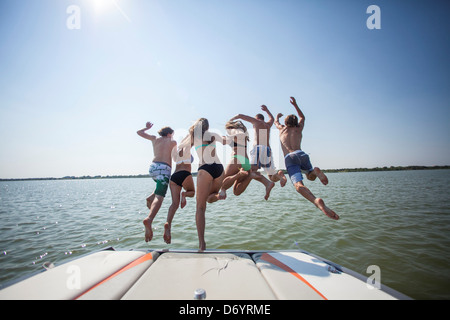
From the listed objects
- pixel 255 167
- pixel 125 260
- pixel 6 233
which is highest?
pixel 255 167

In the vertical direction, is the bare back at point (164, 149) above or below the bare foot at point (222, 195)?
above

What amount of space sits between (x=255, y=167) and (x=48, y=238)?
9957 millimetres

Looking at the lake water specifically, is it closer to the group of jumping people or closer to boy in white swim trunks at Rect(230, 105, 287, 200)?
the group of jumping people

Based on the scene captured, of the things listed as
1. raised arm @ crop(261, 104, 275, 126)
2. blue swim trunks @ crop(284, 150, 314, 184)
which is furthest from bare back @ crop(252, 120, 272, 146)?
blue swim trunks @ crop(284, 150, 314, 184)

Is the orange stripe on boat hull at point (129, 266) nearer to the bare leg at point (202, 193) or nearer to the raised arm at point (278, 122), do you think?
the bare leg at point (202, 193)

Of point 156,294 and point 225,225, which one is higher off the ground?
point 156,294

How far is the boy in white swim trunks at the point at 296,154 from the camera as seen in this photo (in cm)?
521

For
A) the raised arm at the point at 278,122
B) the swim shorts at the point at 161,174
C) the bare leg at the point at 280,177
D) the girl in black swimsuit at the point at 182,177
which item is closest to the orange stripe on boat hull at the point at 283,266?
the bare leg at the point at 280,177

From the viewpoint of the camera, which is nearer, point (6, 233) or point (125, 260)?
point (125, 260)
